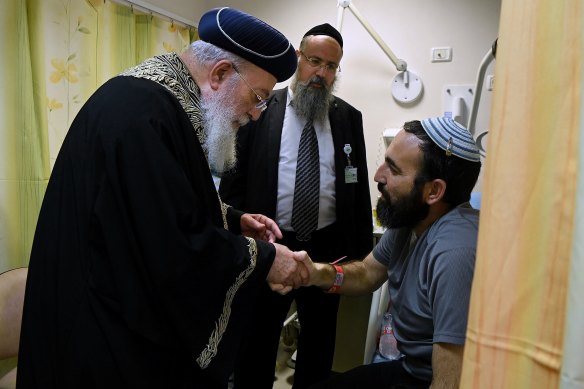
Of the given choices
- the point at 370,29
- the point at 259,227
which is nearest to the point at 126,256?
the point at 259,227

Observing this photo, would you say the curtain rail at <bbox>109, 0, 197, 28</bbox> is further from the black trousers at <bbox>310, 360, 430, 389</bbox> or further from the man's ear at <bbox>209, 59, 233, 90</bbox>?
the black trousers at <bbox>310, 360, 430, 389</bbox>

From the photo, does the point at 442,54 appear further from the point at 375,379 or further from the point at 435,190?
the point at 375,379

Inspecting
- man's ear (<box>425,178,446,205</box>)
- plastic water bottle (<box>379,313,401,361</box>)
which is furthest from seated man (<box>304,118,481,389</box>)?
plastic water bottle (<box>379,313,401,361</box>)

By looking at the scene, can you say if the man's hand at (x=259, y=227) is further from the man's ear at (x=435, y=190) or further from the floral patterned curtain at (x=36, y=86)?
the floral patterned curtain at (x=36, y=86)

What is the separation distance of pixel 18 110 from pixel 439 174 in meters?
1.68

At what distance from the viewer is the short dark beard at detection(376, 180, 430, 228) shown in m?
1.28

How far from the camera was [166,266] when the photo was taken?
90cm

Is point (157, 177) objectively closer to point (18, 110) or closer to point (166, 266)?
point (166, 266)

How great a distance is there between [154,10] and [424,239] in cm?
205

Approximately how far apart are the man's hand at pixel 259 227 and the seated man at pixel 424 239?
0.20 m

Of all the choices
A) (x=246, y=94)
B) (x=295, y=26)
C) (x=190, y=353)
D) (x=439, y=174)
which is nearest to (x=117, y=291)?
(x=190, y=353)

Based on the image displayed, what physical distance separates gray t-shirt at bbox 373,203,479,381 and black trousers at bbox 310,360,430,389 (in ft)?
0.14

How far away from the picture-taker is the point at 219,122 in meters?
1.17

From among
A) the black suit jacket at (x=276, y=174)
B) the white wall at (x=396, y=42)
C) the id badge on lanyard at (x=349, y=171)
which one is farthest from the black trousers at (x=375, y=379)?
the white wall at (x=396, y=42)
